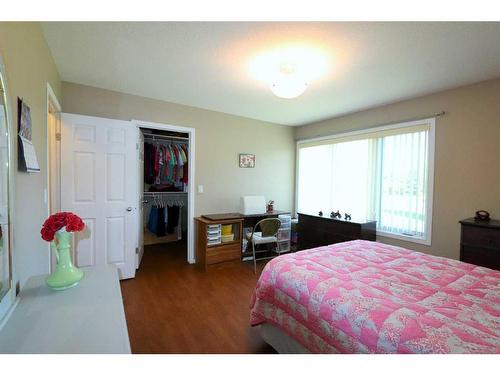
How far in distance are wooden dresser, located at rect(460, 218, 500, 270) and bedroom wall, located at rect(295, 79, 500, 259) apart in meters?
0.36

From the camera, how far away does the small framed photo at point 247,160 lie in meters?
3.96

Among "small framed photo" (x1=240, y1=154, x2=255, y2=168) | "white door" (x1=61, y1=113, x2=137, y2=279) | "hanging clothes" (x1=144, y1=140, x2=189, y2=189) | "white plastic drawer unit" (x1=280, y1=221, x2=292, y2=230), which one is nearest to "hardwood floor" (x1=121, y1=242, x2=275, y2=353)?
"white door" (x1=61, y1=113, x2=137, y2=279)

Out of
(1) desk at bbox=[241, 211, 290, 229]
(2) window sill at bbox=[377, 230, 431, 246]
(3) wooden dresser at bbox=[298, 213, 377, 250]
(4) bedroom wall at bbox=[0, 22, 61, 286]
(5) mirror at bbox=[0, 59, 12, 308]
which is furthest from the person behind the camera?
(1) desk at bbox=[241, 211, 290, 229]

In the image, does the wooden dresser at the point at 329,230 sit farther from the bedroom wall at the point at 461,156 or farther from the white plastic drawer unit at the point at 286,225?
the bedroom wall at the point at 461,156

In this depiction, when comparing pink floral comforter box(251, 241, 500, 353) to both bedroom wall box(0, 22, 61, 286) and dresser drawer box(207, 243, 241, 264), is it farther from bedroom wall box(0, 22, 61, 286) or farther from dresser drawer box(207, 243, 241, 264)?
dresser drawer box(207, 243, 241, 264)

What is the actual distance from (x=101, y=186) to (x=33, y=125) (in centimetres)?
135

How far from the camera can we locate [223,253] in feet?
11.2

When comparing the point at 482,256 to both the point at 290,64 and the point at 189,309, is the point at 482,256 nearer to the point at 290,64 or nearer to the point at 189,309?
the point at 290,64

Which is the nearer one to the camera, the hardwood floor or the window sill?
the hardwood floor

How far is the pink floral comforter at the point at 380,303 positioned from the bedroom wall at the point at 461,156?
1180 millimetres

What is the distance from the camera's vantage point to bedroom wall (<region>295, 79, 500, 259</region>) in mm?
Answer: 2389

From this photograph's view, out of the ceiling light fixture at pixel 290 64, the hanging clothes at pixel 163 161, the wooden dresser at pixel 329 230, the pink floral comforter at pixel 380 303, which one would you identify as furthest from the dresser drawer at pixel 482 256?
the hanging clothes at pixel 163 161

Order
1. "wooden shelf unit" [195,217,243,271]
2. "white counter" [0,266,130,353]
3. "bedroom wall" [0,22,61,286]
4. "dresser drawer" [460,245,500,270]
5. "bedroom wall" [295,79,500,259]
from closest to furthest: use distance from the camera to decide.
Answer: "white counter" [0,266,130,353] → "bedroom wall" [0,22,61,286] → "dresser drawer" [460,245,500,270] → "bedroom wall" [295,79,500,259] → "wooden shelf unit" [195,217,243,271]

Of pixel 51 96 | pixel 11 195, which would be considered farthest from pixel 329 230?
pixel 51 96
